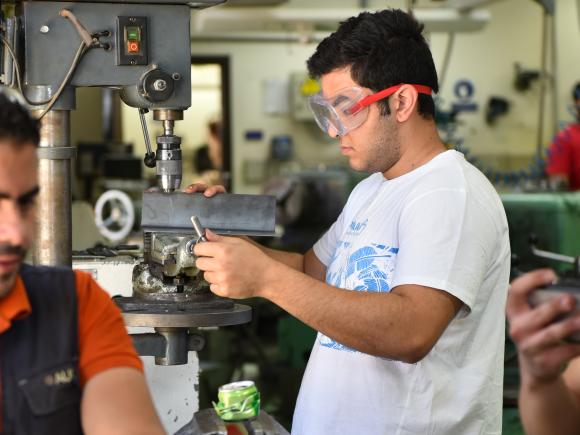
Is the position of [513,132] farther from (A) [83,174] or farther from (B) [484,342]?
(B) [484,342]

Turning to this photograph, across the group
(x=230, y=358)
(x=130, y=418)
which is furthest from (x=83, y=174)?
(x=130, y=418)

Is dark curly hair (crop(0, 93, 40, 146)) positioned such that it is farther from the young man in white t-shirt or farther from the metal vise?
the metal vise

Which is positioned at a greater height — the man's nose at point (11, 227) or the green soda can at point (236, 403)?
the man's nose at point (11, 227)

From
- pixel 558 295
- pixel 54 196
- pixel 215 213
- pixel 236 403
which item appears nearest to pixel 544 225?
pixel 215 213

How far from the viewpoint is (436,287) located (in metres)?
1.84

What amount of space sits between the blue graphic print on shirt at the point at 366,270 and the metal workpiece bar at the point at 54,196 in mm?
609

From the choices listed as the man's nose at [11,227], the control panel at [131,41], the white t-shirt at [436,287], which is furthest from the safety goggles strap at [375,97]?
the man's nose at [11,227]

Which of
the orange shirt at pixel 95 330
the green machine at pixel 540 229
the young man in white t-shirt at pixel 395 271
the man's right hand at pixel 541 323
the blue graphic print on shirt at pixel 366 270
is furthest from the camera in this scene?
the green machine at pixel 540 229

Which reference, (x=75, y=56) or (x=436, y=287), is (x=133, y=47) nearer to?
(x=75, y=56)

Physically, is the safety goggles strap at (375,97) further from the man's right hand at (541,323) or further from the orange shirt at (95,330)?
the man's right hand at (541,323)

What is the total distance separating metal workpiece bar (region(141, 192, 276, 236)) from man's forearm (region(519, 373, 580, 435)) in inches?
33.2

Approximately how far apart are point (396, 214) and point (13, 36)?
2.91 ft

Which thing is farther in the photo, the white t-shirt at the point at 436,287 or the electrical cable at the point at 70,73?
the electrical cable at the point at 70,73

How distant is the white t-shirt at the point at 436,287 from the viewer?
187 centimetres
